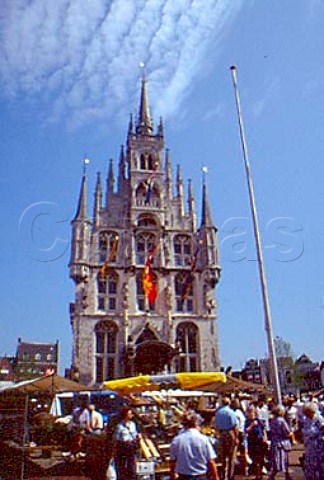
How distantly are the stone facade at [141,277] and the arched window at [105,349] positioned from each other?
0.08m

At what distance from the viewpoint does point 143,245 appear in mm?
39562

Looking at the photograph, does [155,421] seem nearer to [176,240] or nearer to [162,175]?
[176,240]

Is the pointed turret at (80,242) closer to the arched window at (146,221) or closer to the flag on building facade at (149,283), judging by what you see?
the arched window at (146,221)

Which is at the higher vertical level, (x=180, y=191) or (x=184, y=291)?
(x=180, y=191)

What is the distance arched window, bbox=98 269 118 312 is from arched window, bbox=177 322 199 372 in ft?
20.7

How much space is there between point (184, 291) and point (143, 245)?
569cm

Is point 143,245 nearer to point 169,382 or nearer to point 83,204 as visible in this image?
point 83,204

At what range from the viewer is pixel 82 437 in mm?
12727

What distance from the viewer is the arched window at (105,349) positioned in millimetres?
35375

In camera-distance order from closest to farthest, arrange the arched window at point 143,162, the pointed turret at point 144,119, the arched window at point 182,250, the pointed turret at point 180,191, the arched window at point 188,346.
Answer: the arched window at point 188,346, the arched window at point 182,250, the pointed turret at point 180,191, the arched window at point 143,162, the pointed turret at point 144,119

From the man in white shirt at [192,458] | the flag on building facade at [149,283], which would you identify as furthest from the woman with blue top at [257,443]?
the flag on building facade at [149,283]

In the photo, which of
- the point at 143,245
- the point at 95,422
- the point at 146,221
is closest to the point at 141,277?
the point at 143,245

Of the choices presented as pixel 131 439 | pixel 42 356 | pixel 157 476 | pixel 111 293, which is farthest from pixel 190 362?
pixel 42 356

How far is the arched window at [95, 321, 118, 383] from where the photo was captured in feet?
116
